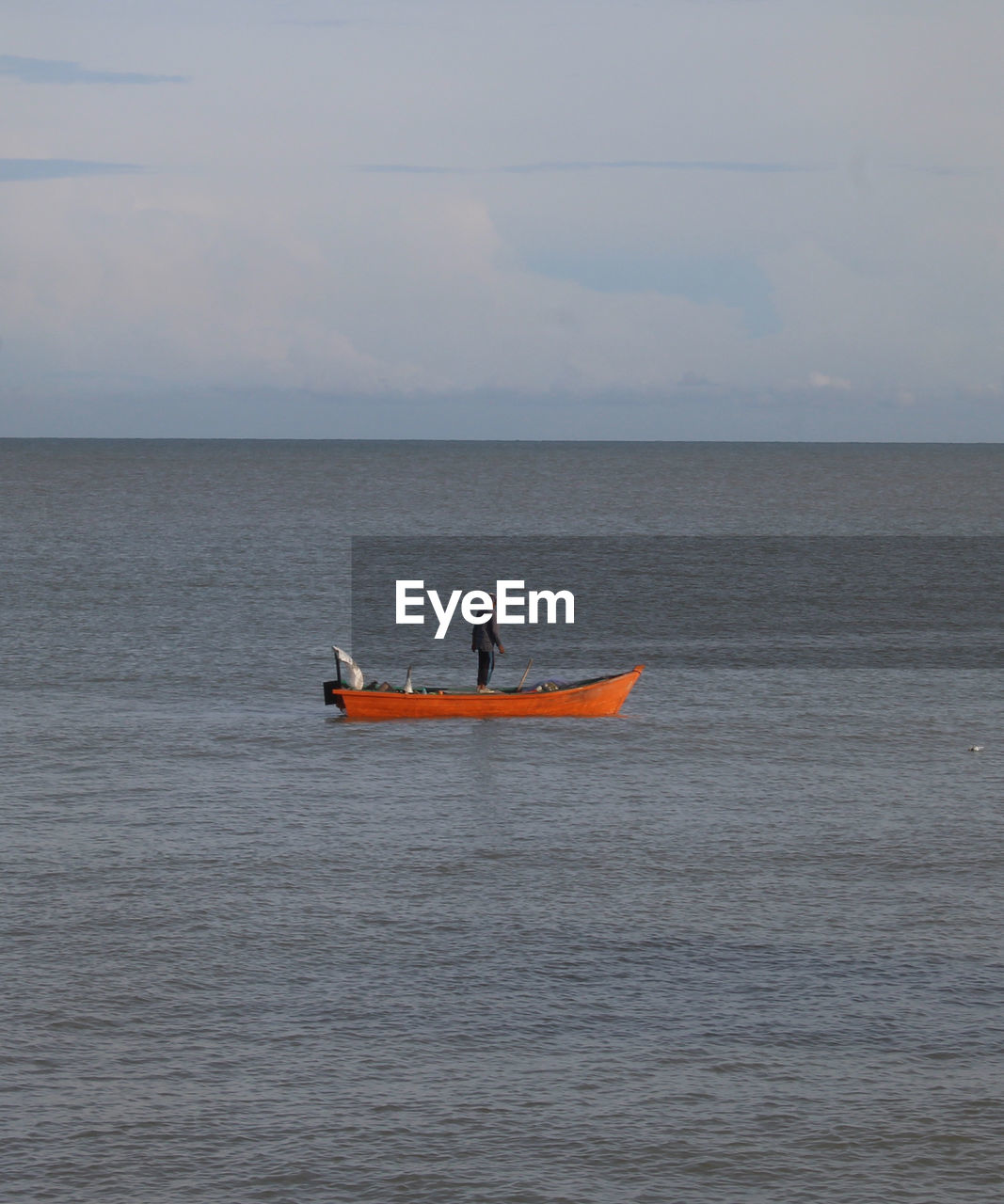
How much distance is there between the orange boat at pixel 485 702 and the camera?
34.8m

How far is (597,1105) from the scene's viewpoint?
586 inches

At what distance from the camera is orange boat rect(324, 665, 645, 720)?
34750mm

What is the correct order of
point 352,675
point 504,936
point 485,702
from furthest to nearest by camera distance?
point 352,675 → point 485,702 → point 504,936

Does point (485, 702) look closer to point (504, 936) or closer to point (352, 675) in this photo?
point (352, 675)

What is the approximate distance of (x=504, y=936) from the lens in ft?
63.9

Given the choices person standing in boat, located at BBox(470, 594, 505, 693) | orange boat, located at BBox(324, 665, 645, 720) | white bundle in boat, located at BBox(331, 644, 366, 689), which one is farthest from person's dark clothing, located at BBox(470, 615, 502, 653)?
→ white bundle in boat, located at BBox(331, 644, 366, 689)

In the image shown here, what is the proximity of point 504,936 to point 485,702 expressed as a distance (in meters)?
15.5

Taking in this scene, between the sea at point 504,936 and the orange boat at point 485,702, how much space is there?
355 millimetres

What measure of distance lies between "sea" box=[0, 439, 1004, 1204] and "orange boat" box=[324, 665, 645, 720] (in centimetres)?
35

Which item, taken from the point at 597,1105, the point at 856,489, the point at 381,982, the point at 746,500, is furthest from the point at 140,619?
the point at 856,489

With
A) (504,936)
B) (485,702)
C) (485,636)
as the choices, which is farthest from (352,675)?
(504,936)

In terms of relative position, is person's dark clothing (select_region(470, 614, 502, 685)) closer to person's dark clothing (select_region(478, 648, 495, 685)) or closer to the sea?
person's dark clothing (select_region(478, 648, 495, 685))

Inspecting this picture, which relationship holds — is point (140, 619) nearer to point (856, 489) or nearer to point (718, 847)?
point (718, 847)

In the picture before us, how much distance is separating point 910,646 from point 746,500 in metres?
88.9
